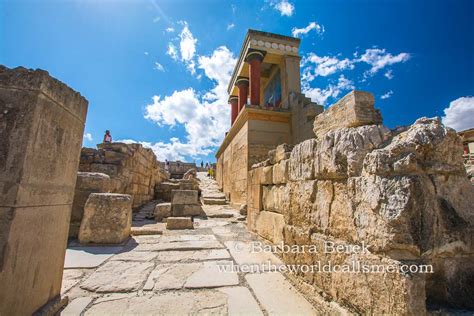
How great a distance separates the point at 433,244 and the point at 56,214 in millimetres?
2620

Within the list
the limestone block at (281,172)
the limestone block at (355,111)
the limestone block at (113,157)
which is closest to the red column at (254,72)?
the limestone block at (113,157)

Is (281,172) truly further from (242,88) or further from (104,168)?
(242,88)

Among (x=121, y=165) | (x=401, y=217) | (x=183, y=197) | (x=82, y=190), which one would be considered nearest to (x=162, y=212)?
(x=183, y=197)

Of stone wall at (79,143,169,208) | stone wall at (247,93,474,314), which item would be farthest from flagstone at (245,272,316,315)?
stone wall at (79,143,169,208)

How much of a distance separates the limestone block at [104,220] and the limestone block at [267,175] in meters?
2.60

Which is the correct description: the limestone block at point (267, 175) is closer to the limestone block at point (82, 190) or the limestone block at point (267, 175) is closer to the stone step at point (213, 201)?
the limestone block at point (82, 190)

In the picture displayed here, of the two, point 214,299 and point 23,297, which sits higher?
point 23,297

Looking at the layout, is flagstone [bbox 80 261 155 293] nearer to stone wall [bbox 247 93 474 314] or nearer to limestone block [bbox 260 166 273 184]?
stone wall [bbox 247 93 474 314]

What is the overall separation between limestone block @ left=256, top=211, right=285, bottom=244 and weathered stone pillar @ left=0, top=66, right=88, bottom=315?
8.35 feet

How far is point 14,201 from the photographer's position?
4.15ft

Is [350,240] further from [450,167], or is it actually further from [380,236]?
[450,167]

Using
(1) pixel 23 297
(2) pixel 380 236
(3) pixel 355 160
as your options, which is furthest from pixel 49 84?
(2) pixel 380 236

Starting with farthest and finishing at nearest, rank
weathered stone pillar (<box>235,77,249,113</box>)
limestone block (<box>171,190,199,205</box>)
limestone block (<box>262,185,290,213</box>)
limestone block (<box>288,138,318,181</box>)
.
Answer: weathered stone pillar (<box>235,77,249,113</box>) < limestone block (<box>171,190,199,205</box>) < limestone block (<box>262,185,290,213</box>) < limestone block (<box>288,138,318,181</box>)

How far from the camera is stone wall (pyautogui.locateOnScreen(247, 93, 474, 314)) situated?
131 centimetres
